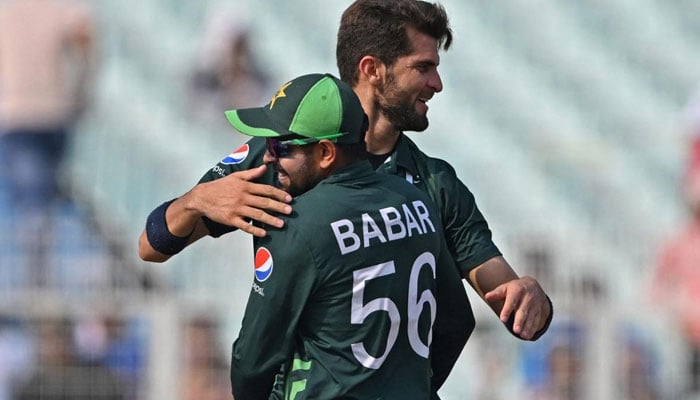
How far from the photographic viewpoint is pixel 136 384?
930 centimetres

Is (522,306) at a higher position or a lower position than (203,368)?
higher

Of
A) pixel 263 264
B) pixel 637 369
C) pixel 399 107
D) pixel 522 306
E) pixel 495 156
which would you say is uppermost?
pixel 495 156

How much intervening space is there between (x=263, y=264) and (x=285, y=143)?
318 millimetres

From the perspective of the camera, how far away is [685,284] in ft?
31.9

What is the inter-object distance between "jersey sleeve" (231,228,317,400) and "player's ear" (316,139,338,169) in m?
0.22

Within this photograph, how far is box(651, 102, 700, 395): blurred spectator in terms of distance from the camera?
9.52m

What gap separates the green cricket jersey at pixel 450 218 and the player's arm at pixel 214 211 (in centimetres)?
25

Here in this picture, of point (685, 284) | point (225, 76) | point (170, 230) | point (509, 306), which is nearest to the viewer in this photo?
point (509, 306)

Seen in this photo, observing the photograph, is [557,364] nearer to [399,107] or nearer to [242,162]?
[399,107]

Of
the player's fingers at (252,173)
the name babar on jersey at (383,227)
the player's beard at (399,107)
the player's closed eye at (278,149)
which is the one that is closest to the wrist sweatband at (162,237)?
the player's fingers at (252,173)

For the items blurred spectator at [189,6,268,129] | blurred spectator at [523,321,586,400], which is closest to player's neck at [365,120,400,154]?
blurred spectator at [523,321,586,400]

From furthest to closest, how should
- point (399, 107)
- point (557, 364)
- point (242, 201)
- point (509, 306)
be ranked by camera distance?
point (557, 364)
point (399, 107)
point (509, 306)
point (242, 201)

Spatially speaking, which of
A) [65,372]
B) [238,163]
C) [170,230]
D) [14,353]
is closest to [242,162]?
[238,163]

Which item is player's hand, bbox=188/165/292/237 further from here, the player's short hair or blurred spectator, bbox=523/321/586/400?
blurred spectator, bbox=523/321/586/400
